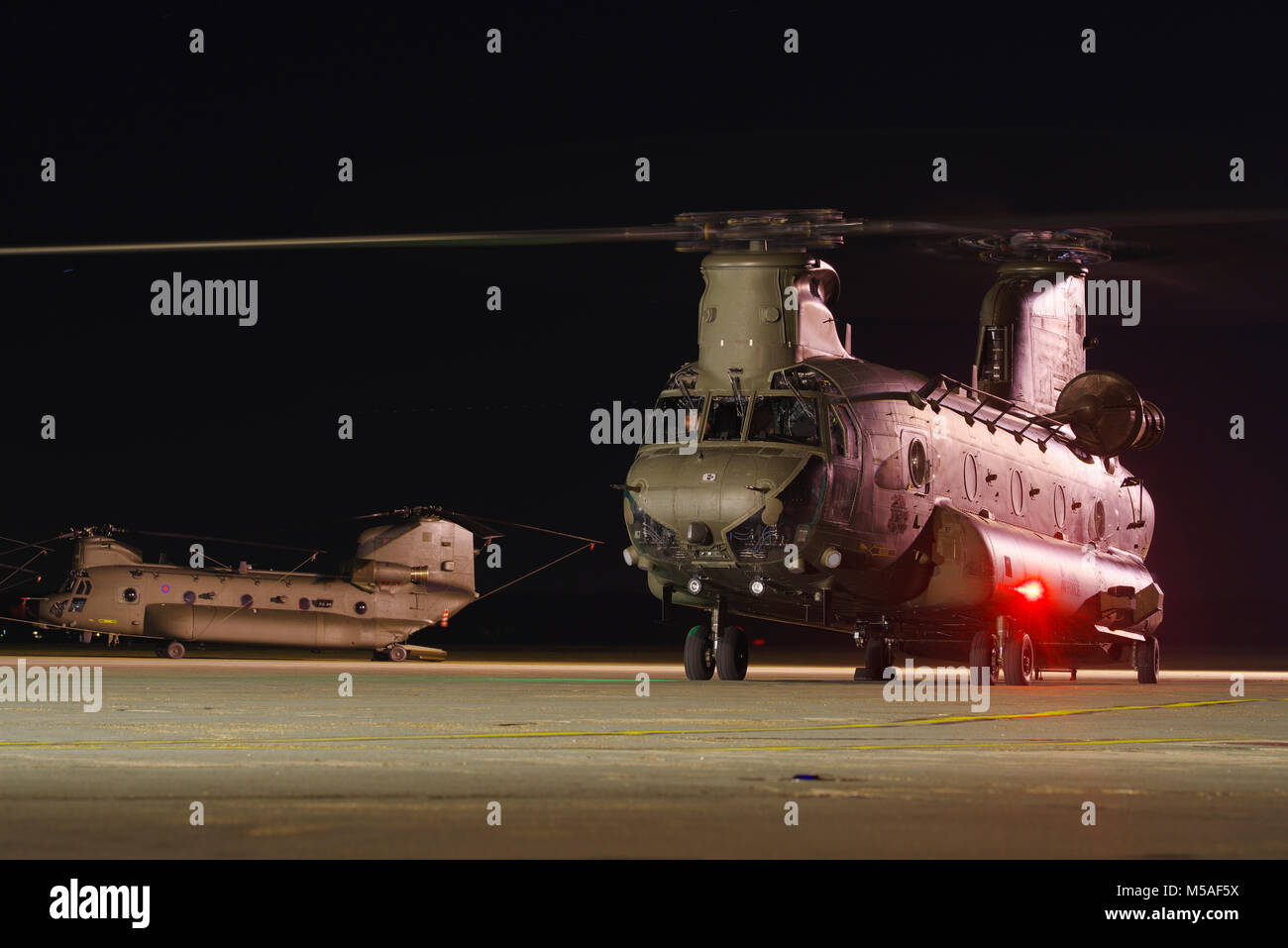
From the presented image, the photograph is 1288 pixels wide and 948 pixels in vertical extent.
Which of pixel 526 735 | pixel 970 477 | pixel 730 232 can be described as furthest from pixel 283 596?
pixel 526 735

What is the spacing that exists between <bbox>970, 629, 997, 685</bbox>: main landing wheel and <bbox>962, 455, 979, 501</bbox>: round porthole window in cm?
217

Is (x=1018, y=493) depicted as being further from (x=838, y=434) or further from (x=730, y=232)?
(x=730, y=232)

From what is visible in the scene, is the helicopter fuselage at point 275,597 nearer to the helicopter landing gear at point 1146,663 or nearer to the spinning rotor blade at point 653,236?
the helicopter landing gear at point 1146,663

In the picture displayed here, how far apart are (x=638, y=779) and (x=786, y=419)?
14493 mm

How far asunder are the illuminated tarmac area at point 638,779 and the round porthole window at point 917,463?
6.26 m

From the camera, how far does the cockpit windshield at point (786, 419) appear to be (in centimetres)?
2480

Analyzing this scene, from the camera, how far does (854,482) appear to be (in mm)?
24891

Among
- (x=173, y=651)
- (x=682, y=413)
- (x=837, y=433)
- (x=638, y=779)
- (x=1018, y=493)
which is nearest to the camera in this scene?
(x=638, y=779)

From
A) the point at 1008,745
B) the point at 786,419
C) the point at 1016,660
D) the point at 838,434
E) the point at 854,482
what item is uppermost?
the point at 786,419

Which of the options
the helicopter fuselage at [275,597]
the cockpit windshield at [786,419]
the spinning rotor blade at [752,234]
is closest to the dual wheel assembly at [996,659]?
the cockpit windshield at [786,419]

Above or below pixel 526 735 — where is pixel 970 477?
above

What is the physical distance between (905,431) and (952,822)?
17.6 metres

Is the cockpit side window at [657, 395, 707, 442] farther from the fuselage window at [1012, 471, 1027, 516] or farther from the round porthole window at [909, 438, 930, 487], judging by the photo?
the fuselage window at [1012, 471, 1027, 516]

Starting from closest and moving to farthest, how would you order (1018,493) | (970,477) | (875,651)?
(970,477)
(875,651)
(1018,493)
